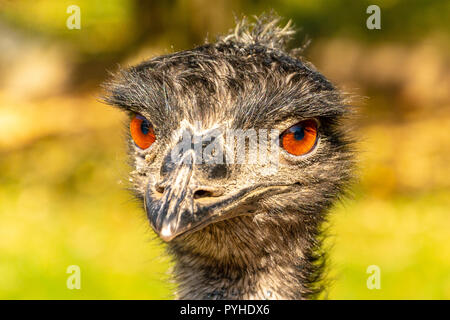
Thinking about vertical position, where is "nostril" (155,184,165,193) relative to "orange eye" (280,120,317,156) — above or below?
below

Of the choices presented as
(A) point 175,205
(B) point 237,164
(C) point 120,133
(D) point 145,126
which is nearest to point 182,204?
(A) point 175,205

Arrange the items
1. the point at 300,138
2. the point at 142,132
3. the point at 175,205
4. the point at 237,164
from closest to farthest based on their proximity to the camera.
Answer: the point at 175,205, the point at 237,164, the point at 300,138, the point at 142,132

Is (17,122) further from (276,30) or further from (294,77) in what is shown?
(294,77)

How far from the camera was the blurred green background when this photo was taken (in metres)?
6.77

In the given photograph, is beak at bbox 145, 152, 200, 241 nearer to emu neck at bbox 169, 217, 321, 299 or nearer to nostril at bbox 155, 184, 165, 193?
nostril at bbox 155, 184, 165, 193

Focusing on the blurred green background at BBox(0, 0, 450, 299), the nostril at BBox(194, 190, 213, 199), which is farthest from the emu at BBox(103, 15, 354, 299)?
Answer: the blurred green background at BBox(0, 0, 450, 299)

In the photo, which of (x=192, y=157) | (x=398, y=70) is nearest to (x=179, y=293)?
(x=192, y=157)

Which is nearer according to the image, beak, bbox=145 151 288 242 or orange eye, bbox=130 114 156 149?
beak, bbox=145 151 288 242

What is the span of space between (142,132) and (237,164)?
1.72 ft

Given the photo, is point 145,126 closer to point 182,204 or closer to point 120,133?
point 182,204

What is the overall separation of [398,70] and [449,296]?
165 inches

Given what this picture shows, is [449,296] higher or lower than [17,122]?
lower

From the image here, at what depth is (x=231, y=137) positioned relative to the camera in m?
2.61

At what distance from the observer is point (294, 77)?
282 cm
